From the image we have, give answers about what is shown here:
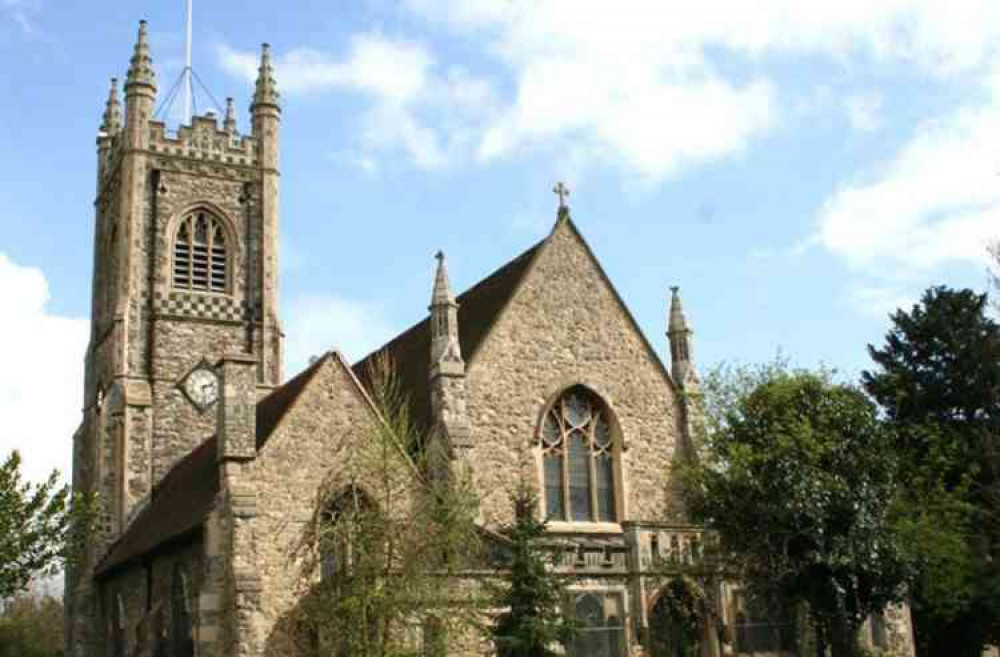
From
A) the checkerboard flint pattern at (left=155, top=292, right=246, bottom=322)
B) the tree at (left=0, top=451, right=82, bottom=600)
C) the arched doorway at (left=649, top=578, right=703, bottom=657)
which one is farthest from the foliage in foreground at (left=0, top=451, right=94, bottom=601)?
the arched doorway at (left=649, top=578, right=703, bottom=657)

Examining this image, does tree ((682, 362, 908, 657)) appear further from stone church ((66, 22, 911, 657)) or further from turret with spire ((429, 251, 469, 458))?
turret with spire ((429, 251, 469, 458))

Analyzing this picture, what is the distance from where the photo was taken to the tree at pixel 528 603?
22.2m

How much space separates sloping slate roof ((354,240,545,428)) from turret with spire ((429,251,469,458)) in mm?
877

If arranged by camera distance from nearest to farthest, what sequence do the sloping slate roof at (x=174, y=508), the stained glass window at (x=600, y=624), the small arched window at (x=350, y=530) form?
the small arched window at (x=350, y=530) → the sloping slate roof at (x=174, y=508) → the stained glass window at (x=600, y=624)

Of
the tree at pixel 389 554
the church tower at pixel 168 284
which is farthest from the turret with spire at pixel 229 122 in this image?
the tree at pixel 389 554

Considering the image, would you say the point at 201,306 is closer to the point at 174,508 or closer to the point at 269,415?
the point at 174,508

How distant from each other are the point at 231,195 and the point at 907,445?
21.8m

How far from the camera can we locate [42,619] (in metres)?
54.7

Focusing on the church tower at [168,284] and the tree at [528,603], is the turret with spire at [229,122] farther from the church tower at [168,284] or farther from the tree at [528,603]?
the tree at [528,603]

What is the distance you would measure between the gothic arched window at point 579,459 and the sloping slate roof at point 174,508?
761cm

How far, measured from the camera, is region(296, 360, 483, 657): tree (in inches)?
792

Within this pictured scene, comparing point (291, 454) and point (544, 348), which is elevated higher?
point (544, 348)

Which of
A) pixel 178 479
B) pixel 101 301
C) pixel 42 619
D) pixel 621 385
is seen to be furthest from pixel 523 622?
pixel 42 619

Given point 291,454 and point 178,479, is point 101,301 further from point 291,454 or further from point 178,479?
point 291,454
